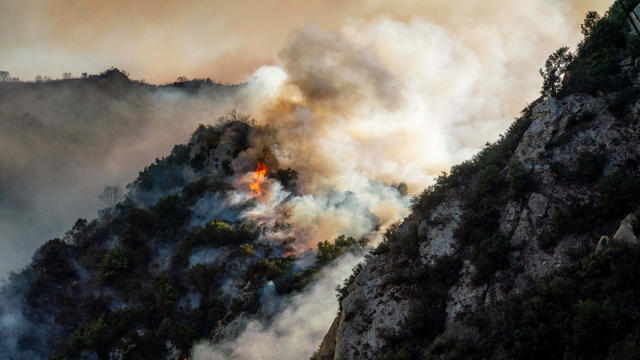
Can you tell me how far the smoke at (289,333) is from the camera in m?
54.1

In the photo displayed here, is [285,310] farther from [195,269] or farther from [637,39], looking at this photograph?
[637,39]

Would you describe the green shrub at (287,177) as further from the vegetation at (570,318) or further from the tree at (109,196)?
the vegetation at (570,318)

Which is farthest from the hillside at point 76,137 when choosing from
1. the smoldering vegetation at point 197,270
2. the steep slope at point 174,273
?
the steep slope at point 174,273

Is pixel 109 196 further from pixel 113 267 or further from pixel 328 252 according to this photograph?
pixel 328 252

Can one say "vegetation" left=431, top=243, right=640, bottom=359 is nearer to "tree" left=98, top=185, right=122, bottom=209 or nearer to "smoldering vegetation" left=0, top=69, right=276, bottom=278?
"smoldering vegetation" left=0, top=69, right=276, bottom=278

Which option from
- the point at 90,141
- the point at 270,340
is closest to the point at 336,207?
the point at 270,340

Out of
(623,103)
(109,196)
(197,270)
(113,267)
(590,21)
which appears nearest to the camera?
(623,103)

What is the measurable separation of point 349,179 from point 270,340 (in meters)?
39.7

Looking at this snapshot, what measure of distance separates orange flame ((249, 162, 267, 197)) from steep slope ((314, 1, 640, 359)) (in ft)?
168

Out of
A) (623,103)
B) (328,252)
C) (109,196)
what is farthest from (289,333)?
(109,196)

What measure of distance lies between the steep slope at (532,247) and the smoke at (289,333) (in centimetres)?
2256

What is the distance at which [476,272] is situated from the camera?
26203 millimetres

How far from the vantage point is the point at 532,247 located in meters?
25.8

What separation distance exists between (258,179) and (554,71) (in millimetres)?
59308
